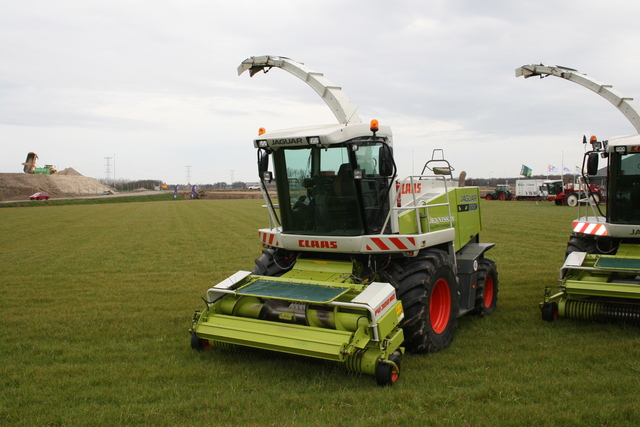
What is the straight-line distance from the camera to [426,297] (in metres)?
6.05

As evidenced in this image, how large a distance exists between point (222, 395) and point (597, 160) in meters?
6.53

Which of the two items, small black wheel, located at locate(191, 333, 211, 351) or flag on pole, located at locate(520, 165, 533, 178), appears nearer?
small black wheel, located at locate(191, 333, 211, 351)

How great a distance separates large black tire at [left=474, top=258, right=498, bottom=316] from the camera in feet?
26.6

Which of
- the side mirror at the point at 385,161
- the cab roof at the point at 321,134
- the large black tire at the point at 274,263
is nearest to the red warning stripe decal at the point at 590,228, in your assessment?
the cab roof at the point at 321,134

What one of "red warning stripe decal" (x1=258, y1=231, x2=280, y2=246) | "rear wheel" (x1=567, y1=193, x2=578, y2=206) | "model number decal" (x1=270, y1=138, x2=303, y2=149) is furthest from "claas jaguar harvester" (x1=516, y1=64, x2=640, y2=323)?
"rear wheel" (x1=567, y1=193, x2=578, y2=206)

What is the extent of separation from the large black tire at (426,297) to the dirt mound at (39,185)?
280 ft

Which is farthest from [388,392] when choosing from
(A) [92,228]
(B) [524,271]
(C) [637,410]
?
(A) [92,228]

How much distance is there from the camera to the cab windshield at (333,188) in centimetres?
637

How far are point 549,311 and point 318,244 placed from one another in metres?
3.60

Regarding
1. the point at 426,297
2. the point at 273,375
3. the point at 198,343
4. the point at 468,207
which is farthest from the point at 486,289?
the point at 198,343

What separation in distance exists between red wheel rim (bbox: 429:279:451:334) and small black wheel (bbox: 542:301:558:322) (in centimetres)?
179

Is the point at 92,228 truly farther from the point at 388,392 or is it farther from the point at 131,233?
the point at 388,392

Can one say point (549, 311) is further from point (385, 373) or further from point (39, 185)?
point (39, 185)

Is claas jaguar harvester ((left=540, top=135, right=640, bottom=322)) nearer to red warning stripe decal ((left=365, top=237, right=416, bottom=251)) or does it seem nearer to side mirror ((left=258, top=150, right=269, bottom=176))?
red warning stripe decal ((left=365, top=237, right=416, bottom=251))
